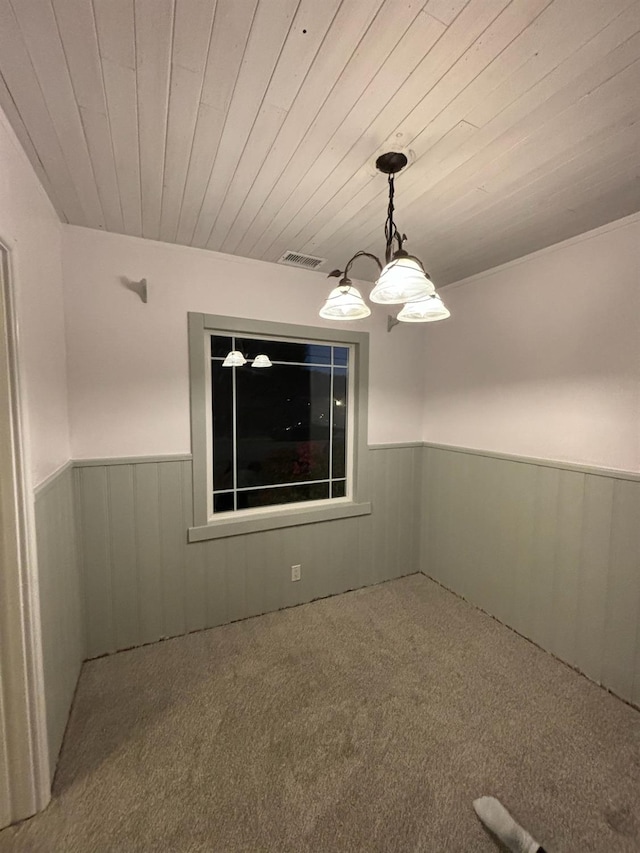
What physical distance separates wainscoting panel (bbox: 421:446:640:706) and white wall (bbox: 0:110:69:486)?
8.66 feet

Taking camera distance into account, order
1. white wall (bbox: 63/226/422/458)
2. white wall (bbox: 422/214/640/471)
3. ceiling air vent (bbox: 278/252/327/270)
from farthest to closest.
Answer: ceiling air vent (bbox: 278/252/327/270) → white wall (bbox: 63/226/422/458) → white wall (bbox: 422/214/640/471)

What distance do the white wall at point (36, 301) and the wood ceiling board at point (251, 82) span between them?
721 mm

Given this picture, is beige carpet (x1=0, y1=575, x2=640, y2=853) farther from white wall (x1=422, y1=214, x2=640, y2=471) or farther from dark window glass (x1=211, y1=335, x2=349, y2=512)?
white wall (x1=422, y1=214, x2=640, y2=471)

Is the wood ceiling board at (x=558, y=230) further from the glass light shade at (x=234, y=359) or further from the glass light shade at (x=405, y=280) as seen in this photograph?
the glass light shade at (x=234, y=359)

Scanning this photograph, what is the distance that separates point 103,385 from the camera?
6.88 ft

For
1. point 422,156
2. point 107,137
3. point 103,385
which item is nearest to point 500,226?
point 422,156

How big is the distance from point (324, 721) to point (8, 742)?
127 cm

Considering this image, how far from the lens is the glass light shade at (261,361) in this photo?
2557 mm

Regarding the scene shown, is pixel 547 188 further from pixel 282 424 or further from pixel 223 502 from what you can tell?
pixel 223 502

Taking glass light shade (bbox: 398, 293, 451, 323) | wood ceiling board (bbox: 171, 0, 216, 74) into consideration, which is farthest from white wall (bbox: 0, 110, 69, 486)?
glass light shade (bbox: 398, 293, 451, 323)

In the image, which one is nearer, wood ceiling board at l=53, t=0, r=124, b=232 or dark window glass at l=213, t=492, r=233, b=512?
wood ceiling board at l=53, t=0, r=124, b=232

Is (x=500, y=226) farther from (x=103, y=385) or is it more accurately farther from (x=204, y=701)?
(x=204, y=701)

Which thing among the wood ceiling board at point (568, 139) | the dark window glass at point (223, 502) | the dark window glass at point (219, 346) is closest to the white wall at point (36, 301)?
the dark window glass at point (219, 346)

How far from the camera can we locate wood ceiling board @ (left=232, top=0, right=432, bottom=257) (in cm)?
90
